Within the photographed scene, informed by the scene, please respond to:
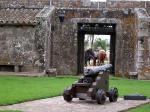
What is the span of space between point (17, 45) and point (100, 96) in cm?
1495

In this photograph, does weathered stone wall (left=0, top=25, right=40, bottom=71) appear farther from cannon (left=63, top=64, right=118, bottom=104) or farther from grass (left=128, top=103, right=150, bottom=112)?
grass (left=128, top=103, right=150, bottom=112)

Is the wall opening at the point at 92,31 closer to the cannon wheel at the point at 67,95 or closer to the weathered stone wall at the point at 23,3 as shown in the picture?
the weathered stone wall at the point at 23,3

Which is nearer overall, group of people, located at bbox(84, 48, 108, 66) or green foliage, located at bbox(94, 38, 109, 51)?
group of people, located at bbox(84, 48, 108, 66)

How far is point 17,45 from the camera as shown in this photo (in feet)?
92.6

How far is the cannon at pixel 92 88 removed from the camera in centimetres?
1398

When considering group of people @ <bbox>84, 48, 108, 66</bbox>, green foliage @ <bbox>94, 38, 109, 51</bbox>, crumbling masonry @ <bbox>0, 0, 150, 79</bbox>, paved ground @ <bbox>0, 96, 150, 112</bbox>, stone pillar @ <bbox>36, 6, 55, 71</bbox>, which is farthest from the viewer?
green foliage @ <bbox>94, 38, 109, 51</bbox>

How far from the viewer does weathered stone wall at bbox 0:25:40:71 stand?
28.1 m

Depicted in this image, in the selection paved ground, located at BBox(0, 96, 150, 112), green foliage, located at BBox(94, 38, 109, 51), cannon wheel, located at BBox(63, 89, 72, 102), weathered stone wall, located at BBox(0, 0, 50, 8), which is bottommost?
green foliage, located at BBox(94, 38, 109, 51)

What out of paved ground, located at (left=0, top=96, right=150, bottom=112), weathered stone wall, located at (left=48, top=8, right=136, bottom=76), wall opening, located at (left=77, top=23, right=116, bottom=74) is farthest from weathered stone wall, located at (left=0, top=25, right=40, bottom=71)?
paved ground, located at (left=0, top=96, right=150, bottom=112)

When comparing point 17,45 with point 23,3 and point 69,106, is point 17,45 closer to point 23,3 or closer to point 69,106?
point 23,3

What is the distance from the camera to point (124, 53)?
2866 cm

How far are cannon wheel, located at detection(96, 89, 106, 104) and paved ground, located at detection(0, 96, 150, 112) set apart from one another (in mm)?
145

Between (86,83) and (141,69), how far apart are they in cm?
1259

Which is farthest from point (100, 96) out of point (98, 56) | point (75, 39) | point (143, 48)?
point (98, 56)
